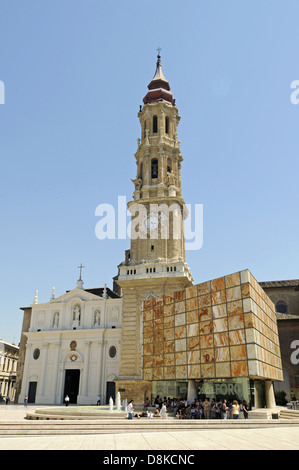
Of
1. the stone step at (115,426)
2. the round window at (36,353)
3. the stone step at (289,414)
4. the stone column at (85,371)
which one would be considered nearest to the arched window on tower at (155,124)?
the stone column at (85,371)

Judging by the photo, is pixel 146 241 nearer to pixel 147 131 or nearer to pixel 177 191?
pixel 177 191

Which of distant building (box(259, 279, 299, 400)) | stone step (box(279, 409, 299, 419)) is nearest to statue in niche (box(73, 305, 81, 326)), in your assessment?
distant building (box(259, 279, 299, 400))

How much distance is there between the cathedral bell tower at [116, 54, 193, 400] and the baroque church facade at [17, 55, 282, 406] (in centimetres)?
12

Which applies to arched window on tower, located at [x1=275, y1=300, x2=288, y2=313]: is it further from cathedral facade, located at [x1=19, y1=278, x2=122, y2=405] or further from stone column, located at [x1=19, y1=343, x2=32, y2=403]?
stone column, located at [x1=19, y1=343, x2=32, y2=403]

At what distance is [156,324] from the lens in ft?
112

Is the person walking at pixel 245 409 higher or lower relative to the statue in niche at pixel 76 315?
lower

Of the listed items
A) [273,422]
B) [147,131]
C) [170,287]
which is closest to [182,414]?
[273,422]

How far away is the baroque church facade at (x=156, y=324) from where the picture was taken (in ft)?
88.1

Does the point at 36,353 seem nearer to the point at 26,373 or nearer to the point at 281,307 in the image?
the point at 26,373

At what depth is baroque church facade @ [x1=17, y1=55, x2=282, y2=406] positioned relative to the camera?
26859 millimetres

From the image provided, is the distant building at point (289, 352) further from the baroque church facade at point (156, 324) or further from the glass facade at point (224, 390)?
the glass facade at point (224, 390)

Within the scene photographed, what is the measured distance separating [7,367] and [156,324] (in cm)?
4989

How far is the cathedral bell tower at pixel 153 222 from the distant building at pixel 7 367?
36404mm
